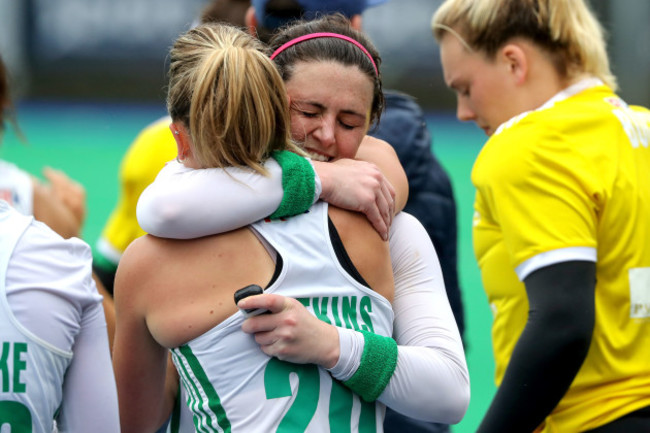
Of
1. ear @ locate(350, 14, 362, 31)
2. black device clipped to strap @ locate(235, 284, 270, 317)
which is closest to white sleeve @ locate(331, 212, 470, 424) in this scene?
black device clipped to strap @ locate(235, 284, 270, 317)

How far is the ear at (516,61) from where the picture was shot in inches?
96.0

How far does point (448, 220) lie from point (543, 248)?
44 cm

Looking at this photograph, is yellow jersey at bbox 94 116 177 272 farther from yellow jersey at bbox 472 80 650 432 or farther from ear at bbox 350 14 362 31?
yellow jersey at bbox 472 80 650 432

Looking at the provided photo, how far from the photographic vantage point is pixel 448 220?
2.47m

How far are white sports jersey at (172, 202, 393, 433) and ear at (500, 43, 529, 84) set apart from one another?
3.48 feet

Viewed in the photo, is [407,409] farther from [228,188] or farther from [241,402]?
[228,188]

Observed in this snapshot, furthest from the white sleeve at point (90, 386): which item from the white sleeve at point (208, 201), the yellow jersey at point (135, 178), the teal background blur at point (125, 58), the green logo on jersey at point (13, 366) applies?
the teal background blur at point (125, 58)

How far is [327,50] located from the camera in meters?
1.75

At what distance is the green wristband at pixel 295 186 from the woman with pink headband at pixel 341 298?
3cm

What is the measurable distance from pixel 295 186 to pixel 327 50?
33cm

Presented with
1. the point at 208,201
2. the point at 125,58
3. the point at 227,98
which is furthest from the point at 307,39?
the point at 125,58

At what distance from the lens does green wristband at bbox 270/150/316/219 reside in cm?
156

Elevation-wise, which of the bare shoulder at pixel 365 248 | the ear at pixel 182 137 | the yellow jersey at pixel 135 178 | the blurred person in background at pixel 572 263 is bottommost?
the yellow jersey at pixel 135 178

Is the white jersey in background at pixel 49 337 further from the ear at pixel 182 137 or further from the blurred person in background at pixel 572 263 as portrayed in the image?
the blurred person in background at pixel 572 263
